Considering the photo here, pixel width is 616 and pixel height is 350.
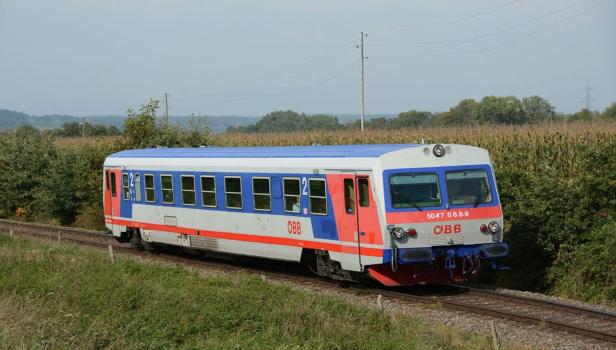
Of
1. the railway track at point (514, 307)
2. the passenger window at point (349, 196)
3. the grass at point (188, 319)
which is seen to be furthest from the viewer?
the passenger window at point (349, 196)

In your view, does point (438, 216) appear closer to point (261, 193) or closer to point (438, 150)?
point (438, 150)

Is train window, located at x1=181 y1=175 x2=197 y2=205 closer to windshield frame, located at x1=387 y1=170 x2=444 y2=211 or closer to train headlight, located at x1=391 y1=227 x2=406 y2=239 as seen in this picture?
windshield frame, located at x1=387 y1=170 x2=444 y2=211

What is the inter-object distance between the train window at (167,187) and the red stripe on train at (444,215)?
25.4ft

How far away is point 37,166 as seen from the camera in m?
37.4

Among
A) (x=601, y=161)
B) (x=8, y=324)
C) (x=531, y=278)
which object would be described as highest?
(x=601, y=161)

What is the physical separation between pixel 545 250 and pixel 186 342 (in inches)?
371

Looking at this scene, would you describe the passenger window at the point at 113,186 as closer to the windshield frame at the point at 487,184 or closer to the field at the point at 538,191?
the field at the point at 538,191

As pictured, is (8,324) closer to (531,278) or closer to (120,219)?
(531,278)

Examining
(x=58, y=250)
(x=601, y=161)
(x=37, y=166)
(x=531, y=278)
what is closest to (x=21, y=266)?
(x=58, y=250)

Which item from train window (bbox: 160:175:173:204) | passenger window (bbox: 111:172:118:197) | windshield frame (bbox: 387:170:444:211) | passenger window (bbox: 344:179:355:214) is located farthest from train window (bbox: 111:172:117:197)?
windshield frame (bbox: 387:170:444:211)

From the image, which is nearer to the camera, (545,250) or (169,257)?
(545,250)

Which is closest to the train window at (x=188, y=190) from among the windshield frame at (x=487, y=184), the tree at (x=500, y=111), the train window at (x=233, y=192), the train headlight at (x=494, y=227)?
the train window at (x=233, y=192)

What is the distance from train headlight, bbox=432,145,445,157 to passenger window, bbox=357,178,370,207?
1.36 metres

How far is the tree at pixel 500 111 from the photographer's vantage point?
1833 inches
